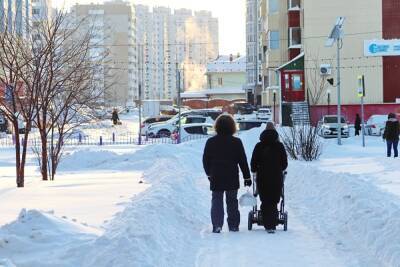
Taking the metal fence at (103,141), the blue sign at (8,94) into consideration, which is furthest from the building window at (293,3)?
the blue sign at (8,94)

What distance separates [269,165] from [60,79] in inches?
340

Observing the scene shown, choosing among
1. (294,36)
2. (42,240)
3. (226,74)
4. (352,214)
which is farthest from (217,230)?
(226,74)

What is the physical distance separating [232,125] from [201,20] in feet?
570

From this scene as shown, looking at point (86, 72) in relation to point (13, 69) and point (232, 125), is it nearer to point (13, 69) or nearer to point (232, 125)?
point (13, 69)

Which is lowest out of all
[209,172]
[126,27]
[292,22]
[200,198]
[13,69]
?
[200,198]

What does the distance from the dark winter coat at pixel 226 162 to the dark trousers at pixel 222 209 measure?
0.48 feet

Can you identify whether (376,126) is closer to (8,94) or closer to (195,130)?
(195,130)

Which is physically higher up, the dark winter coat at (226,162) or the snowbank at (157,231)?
the dark winter coat at (226,162)

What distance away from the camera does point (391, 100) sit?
167ft

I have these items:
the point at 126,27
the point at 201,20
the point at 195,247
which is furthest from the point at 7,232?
the point at 201,20

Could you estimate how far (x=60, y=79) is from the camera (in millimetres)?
17375

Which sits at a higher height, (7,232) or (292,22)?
(292,22)

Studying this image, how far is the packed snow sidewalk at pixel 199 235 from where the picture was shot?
279 inches

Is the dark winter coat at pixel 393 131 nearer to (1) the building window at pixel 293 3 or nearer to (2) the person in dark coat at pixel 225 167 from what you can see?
(2) the person in dark coat at pixel 225 167
